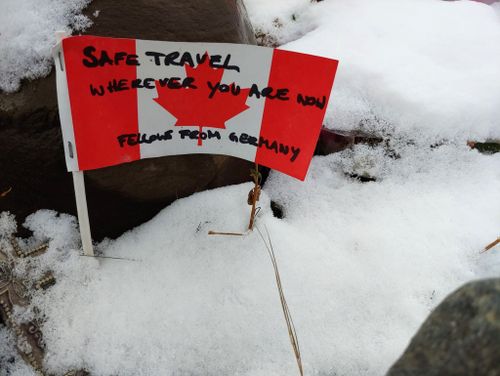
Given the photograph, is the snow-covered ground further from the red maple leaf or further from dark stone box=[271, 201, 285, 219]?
the red maple leaf

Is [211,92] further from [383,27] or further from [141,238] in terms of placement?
[383,27]

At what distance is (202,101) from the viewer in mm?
1645

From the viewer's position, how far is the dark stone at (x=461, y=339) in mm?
819

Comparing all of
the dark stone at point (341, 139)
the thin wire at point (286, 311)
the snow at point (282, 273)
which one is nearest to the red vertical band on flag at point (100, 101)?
the snow at point (282, 273)

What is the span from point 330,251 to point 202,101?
91cm

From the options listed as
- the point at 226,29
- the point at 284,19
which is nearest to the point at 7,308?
the point at 226,29

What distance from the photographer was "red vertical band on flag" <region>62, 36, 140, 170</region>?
1.41 m

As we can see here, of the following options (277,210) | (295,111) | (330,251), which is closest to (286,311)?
(330,251)

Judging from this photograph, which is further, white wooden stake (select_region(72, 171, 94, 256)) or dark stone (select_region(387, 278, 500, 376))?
white wooden stake (select_region(72, 171, 94, 256))

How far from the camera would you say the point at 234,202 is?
211 cm

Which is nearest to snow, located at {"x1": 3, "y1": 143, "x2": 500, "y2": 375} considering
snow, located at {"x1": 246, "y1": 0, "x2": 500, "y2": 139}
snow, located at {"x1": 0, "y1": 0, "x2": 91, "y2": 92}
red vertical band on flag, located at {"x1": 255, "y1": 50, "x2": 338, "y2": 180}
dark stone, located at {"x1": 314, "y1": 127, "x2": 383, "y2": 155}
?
dark stone, located at {"x1": 314, "y1": 127, "x2": 383, "y2": 155}

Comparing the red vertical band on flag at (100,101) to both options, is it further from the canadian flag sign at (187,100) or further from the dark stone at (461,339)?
the dark stone at (461,339)

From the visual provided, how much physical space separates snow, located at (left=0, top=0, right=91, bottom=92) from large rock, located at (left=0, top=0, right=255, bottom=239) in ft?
0.16

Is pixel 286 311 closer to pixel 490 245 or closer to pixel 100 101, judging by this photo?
pixel 490 245
